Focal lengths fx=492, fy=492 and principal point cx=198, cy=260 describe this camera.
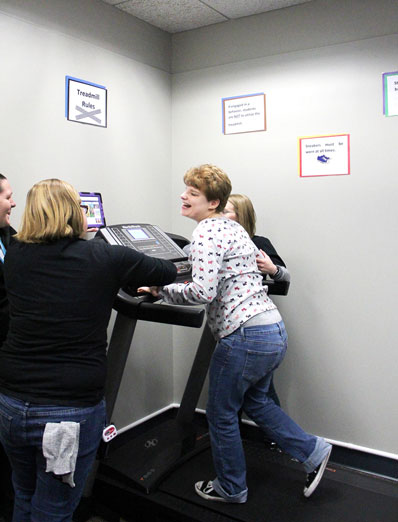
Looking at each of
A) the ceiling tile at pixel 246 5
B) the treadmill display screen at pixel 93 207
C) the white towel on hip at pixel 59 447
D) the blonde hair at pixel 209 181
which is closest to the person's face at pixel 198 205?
the blonde hair at pixel 209 181

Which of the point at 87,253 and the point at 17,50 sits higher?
the point at 17,50

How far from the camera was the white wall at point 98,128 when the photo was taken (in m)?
2.52

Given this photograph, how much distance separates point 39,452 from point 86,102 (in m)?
2.03

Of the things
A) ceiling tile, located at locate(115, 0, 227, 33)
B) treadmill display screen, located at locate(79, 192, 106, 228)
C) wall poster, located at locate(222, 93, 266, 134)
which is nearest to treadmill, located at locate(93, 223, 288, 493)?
treadmill display screen, located at locate(79, 192, 106, 228)

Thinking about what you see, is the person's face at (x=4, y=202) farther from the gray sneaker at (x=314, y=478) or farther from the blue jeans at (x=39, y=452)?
the gray sneaker at (x=314, y=478)

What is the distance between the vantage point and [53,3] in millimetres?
2656

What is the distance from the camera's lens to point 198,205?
2123 millimetres

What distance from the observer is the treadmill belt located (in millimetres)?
2195

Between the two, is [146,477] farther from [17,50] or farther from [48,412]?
[17,50]

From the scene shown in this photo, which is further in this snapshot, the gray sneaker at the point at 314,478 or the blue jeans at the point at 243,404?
the gray sneaker at the point at 314,478

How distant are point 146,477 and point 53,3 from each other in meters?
2.54

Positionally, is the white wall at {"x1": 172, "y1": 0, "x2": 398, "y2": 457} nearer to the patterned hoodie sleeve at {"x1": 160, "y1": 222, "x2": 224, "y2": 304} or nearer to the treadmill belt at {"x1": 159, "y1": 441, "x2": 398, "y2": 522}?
the treadmill belt at {"x1": 159, "y1": 441, "x2": 398, "y2": 522}

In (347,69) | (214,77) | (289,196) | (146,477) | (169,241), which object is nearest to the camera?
(169,241)

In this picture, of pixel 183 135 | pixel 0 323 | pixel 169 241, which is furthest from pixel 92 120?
pixel 0 323
